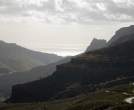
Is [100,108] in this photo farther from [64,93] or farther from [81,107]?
[64,93]

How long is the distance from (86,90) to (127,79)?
28723mm

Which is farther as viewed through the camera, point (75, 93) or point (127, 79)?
point (75, 93)

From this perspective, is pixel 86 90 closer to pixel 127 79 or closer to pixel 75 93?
pixel 75 93

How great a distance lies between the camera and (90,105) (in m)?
97.4

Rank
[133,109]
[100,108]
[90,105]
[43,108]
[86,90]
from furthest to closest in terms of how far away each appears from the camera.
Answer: [86,90] → [43,108] → [90,105] → [100,108] → [133,109]

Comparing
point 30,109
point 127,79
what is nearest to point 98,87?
point 127,79

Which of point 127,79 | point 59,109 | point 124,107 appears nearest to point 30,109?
point 59,109

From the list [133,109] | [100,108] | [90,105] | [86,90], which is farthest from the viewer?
[86,90]

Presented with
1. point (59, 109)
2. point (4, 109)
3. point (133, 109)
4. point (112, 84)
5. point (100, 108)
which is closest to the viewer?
point (133, 109)

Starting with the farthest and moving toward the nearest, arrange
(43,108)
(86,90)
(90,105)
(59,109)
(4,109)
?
1. (86,90)
2. (4,109)
3. (43,108)
4. (59,109)
5. (90,105)

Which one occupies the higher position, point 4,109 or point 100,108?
point 100,108

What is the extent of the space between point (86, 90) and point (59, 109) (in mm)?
62854

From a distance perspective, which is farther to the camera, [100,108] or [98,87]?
[98,87]

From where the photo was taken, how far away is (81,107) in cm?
10000
